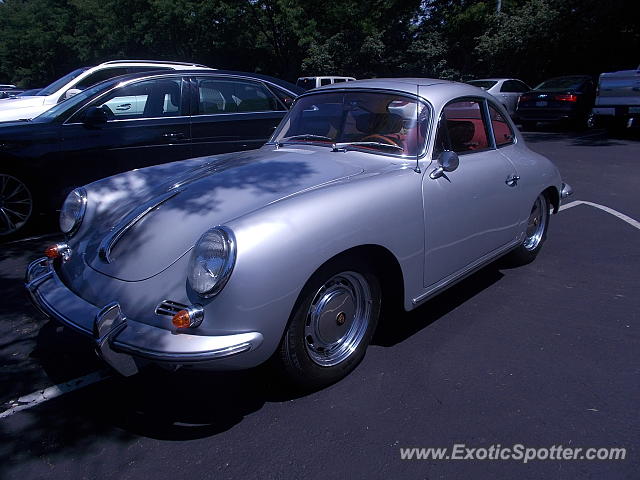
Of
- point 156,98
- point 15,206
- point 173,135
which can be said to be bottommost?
point 15,206

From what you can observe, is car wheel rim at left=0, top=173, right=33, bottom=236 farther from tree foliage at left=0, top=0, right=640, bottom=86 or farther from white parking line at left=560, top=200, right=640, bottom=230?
tree foliage at left=0, top=0, right=640, bottom=86

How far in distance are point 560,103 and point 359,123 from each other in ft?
41.8

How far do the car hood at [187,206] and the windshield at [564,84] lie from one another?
A: 45.0 ft

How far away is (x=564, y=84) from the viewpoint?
1523 cm

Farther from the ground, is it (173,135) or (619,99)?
(173,135)

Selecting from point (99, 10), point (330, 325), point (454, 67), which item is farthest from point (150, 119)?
point (99, 10)

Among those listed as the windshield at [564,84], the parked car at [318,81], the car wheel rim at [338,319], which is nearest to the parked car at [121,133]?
the car wheel rim at [338,319]

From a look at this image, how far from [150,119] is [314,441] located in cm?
445

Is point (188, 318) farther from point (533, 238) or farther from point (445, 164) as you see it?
point (533, 238)

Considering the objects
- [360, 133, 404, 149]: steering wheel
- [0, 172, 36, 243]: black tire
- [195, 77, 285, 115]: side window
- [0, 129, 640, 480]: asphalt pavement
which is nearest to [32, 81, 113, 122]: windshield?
[0, 172, 36, 243]: black tire

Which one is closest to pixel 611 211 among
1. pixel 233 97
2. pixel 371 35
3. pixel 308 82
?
pixel 233 97

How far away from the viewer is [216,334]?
230 centimetres

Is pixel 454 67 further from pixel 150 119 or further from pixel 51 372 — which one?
pixel 51 372

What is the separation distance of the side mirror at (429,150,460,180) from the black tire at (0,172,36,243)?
4.22 metres
